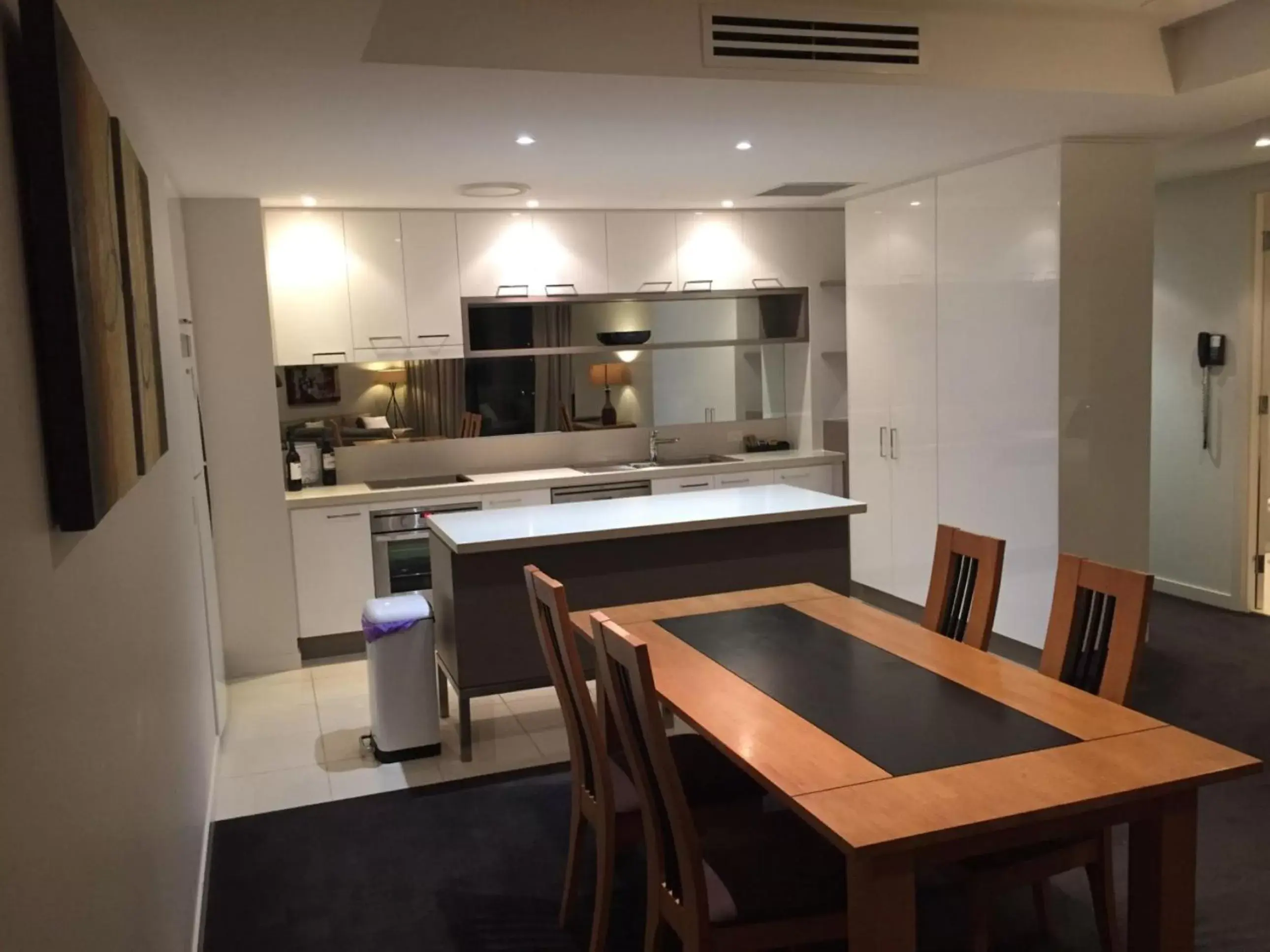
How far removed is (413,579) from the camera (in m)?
5.42

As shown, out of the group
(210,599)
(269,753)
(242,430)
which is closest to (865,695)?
(269,753)

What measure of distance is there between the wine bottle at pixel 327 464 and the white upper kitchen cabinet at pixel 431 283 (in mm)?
712

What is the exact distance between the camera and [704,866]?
7.09 ft

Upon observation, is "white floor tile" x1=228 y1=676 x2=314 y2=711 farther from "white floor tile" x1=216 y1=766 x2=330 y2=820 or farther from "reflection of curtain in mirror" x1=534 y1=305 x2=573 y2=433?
"reflection of curtain in mirror" x1=534 y1=305 x2=573 y2=433

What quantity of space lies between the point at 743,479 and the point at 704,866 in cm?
A: 399

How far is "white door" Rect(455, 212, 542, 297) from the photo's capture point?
221 inches

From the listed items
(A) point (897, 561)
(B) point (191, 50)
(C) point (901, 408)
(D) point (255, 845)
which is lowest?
(D) point (255, 845)

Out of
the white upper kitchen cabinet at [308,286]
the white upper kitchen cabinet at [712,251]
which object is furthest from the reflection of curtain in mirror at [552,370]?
the white upper kitchen cabinet at [308,286]

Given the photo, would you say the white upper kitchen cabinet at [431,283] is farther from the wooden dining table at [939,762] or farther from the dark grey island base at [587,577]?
the wooden dining table at [939,762]

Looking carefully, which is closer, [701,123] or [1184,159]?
[701,123]

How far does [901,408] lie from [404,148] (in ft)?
9.38

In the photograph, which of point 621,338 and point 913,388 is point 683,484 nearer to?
point 621,338

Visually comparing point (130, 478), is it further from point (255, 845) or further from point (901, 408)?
point (901, 408)

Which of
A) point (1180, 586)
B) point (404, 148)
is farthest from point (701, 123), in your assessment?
point (1180, 586)
